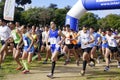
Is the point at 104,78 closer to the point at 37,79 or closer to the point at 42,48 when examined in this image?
the point at 37,79

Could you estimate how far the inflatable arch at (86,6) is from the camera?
17.1 meters

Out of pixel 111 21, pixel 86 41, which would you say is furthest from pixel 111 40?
pixel 111 21

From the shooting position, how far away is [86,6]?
1850 cm

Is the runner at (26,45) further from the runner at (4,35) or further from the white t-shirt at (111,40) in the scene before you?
the white t-shirt at (111,40)

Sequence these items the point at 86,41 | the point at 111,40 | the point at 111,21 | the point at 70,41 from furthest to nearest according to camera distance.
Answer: the point at 111,21 → the point at 70,41 → the point at 111,40 → the point at 86,41

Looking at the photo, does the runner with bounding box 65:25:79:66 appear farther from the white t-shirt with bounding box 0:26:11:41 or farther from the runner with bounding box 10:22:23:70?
the white t-shirt with bounding box 0:26:11:41

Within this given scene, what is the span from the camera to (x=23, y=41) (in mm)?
12484

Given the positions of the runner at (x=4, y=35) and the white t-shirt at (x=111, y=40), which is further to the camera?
the white t-shirt at (x=111, y=40)

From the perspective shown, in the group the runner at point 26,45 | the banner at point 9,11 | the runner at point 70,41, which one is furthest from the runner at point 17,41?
the runner at point 70,41

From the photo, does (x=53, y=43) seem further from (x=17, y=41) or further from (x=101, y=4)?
(x=101, y=4)

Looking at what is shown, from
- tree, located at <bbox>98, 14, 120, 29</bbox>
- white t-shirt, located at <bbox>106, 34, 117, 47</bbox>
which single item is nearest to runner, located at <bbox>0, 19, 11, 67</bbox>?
white t-shirt, located at <bbox>106, 34, 117, 47</bbox>

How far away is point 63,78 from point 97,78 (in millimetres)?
1102

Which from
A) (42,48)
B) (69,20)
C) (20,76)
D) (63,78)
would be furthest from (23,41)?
(69,20)

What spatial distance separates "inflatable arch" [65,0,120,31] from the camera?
1712 centimetres
